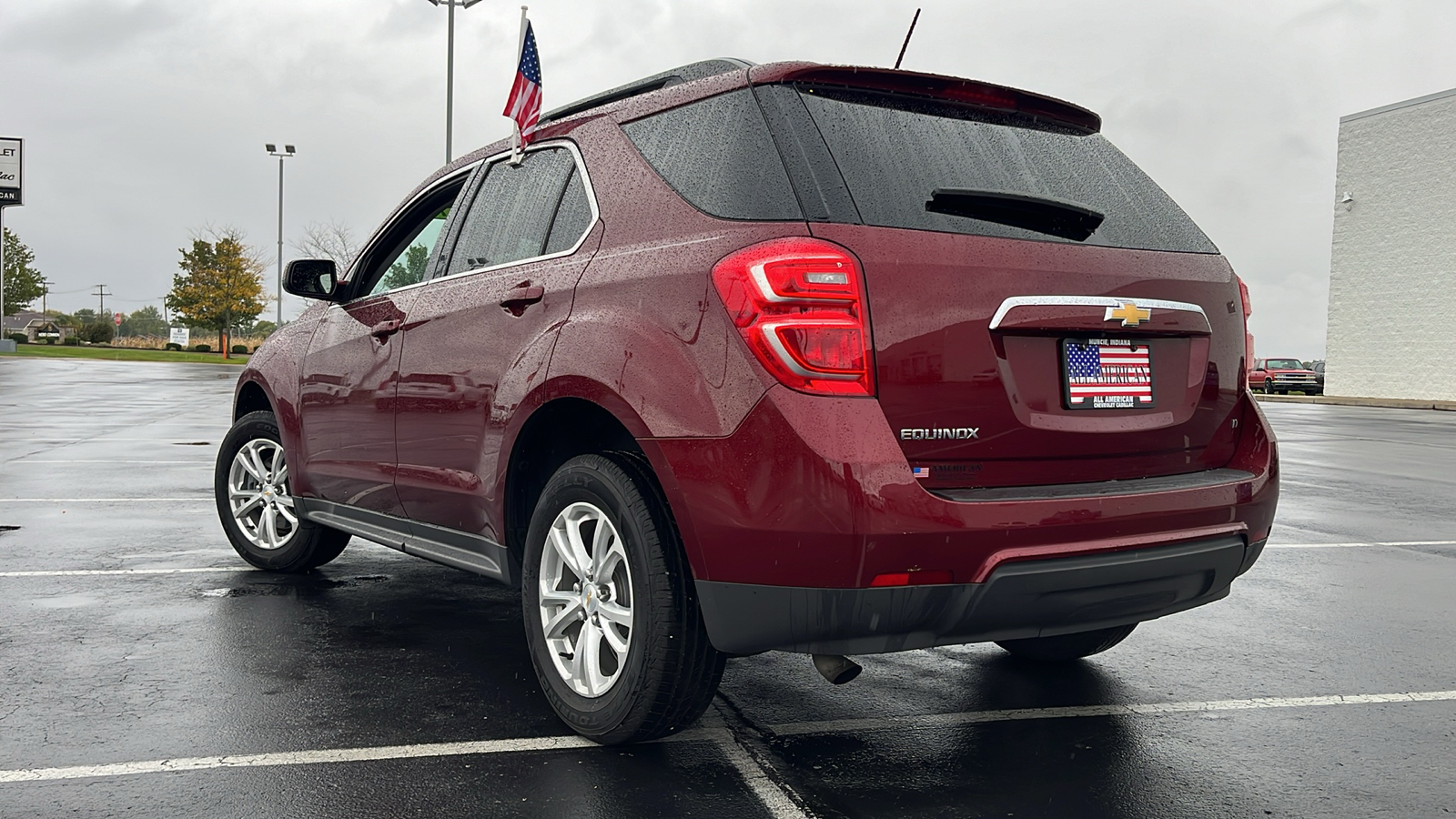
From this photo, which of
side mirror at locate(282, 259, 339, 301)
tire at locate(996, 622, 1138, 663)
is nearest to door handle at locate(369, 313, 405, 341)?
side mirror at locate(282, 259, 339, 301)

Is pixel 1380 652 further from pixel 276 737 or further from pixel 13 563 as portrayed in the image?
pixel 13 563

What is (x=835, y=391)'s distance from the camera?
2.77 metres

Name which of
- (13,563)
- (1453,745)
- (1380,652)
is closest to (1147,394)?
(1453,745)

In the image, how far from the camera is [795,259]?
111 inches

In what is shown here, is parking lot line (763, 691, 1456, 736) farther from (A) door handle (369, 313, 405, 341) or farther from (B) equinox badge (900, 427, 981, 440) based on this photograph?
(A) door handle (369, 313, 405, 341)

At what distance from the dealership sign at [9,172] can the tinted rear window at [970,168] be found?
63.6 meters

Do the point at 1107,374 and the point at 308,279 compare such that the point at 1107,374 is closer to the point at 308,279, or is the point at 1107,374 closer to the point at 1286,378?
the point at 308,279

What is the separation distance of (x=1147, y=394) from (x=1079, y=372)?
27cm

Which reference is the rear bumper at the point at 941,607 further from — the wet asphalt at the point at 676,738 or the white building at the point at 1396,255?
the white building at the point at 1396,255

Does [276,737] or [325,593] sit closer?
[276,737]

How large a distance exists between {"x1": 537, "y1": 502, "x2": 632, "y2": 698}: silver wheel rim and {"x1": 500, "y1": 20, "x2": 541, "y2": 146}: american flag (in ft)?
7.98

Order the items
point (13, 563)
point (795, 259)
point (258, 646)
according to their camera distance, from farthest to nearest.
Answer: point (13, 563)
point (258, 646)
point (795, 259)

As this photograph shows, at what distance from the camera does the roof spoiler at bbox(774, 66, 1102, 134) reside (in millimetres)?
3143

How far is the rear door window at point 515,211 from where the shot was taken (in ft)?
12.8
